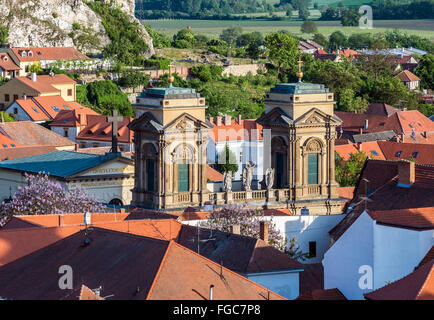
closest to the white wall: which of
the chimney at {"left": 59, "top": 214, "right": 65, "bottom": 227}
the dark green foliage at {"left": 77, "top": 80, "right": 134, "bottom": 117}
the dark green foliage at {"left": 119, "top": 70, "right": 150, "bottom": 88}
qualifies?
the chimney at {"left": 59, "top": 214, "right": 65, "bottom": 227}

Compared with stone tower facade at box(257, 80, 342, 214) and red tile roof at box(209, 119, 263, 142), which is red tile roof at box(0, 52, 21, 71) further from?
stone tower facade at box(257, 80, 342, 214)

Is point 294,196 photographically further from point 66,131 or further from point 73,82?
point 73,82

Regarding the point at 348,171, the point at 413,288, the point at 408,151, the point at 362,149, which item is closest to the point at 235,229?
the point at 413,288

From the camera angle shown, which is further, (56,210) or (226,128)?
(226,128)

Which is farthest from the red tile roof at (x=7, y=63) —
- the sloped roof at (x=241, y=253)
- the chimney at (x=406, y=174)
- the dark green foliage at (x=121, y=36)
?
the sloped roof at (x=241, y=253)
